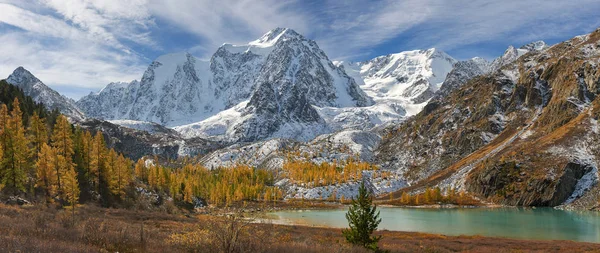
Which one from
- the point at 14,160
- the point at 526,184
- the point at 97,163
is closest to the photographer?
the point at 14,160

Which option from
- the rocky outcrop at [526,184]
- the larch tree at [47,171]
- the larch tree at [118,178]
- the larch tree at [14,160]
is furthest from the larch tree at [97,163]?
the rocky outcrop at [526,184]

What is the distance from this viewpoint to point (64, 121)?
74.5 meters

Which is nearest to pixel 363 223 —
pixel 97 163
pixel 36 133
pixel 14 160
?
pixel 14 160

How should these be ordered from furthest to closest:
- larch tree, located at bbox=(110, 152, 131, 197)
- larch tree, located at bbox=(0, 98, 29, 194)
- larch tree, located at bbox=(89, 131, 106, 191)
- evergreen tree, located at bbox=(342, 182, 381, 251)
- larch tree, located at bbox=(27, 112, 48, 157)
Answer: larch tree, located at bbox=(110, 152, 131, 197) < larch tree, located at bbox=(89, 131, 106, 191) < larch tree, located at bbox=(27, 112, 48, 157) < larch tree, located at bbox=(0, 98, 29, 194) < evergreen tree, located at bbox=(342, 182, 381, 251)

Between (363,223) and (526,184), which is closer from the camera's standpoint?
(363,223)

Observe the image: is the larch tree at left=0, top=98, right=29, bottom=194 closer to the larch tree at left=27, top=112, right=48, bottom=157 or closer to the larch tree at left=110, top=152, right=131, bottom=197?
the larch tree at left=27, top=112, right=48, bottom=157

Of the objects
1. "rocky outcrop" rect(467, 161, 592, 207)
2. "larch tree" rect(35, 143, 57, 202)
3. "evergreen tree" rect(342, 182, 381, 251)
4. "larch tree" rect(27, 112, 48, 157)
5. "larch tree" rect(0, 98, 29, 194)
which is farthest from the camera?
"rocky outcrop" rect(467, 161, 592, 207)

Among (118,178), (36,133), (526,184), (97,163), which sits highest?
(36,133)

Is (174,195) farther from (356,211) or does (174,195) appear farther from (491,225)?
(356,211)

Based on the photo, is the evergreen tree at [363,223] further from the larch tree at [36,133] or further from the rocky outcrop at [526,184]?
the rocky outcrop at [526,184]

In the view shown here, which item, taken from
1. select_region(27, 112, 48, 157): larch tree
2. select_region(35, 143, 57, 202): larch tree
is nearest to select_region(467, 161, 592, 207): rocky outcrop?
select_region(35, 143, 57, 202): larch tree

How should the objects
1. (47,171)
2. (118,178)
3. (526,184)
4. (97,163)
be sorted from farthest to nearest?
(526,184)
(118,178)
(97,163)
(47,171)

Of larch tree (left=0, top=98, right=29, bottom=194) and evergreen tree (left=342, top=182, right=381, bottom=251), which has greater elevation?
larch tree (left=0, top=98, right=29, bottom=194)

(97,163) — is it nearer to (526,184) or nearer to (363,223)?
(363,223)
